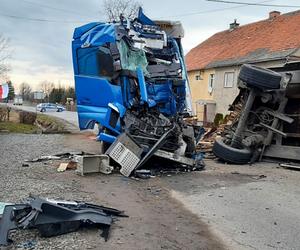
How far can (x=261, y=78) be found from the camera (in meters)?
10.8

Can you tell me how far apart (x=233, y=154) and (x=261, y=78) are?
2.07 metres

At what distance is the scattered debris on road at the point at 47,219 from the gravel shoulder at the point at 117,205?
9cm

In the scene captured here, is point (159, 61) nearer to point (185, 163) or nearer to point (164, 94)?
point (164, 94)

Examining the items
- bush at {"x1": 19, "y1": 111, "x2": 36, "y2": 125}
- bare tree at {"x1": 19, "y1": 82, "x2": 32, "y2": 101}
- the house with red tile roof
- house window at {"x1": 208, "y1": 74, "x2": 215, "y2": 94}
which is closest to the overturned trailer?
the house with red tile roof

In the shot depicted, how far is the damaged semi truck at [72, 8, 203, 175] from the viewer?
30.5 feet

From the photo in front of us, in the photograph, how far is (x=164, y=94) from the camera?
10.0 metres

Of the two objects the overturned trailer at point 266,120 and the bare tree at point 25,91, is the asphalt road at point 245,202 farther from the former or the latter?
the bare tree at point 25,91

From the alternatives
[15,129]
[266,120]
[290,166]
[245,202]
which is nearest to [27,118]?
[15,129]

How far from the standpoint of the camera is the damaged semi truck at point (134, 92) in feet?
30.5

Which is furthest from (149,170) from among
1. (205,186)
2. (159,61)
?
(159,61)

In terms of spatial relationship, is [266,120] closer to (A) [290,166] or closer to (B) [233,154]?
(B) [233,154]

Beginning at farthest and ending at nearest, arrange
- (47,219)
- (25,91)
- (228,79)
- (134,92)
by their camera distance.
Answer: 1. (25,91)
2. (228,79)
3. (134,92)
4. (47,219)

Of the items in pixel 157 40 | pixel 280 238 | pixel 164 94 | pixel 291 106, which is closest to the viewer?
pixel 280 238

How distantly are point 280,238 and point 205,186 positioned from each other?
3.05m
